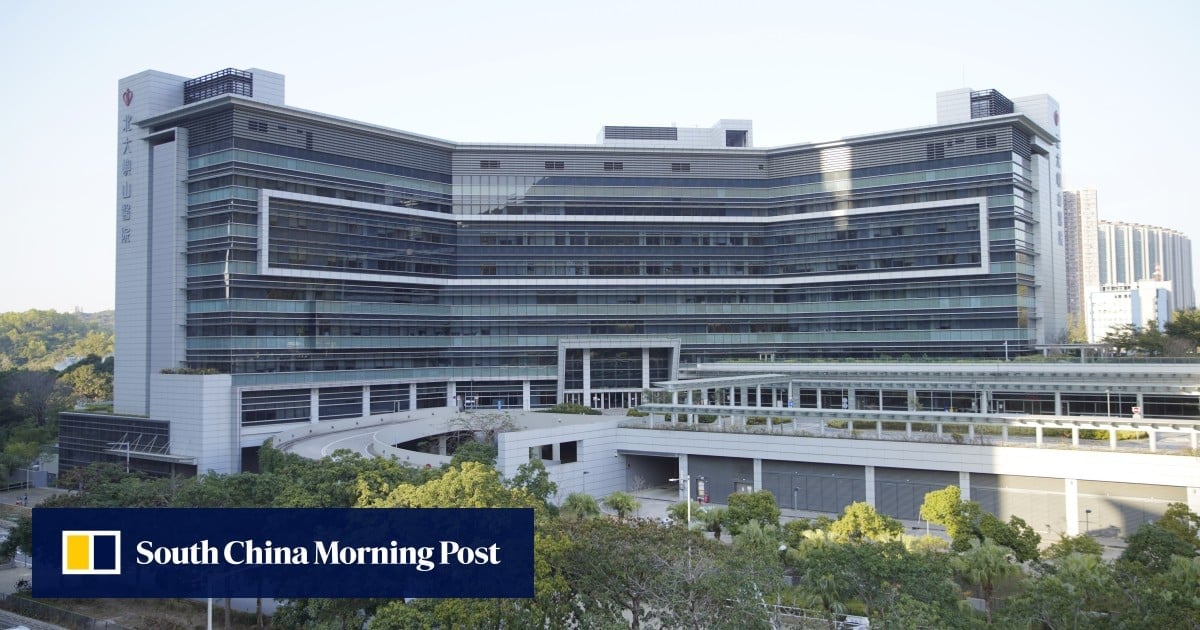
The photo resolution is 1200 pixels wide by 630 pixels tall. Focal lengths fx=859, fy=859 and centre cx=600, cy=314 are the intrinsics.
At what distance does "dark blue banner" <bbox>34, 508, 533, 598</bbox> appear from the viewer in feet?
77.7

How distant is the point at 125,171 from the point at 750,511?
60161 millimetres

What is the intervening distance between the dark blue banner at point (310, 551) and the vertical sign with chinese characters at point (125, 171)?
53.1m

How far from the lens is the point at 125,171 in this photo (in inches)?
2795

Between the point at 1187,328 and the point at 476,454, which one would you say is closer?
the point at 476,454

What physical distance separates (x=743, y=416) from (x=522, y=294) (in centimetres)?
3158

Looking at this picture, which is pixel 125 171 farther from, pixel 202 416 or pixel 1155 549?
pixel 1155 549

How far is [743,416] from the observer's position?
5309 centimetres

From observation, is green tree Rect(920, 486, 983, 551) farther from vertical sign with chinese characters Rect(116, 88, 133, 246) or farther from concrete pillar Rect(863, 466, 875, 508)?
vertical sign with chinese characters Rect(116, 88, 133, 246)

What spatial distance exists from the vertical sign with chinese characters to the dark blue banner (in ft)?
174

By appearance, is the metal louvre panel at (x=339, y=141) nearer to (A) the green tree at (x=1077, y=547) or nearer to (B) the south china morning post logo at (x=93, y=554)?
(B) the south china morning post logo at (x=93, y=554)

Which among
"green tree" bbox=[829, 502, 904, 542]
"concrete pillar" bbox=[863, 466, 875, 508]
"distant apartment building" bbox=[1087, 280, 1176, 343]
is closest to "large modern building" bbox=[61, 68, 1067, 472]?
"concrete pillar" bbox=[863, 466, 875, 508]

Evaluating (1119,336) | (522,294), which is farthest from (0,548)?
(1119,336)

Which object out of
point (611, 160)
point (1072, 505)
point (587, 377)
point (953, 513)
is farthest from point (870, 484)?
point (611, 160)

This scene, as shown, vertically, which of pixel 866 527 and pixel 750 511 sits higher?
pixel 866 527
